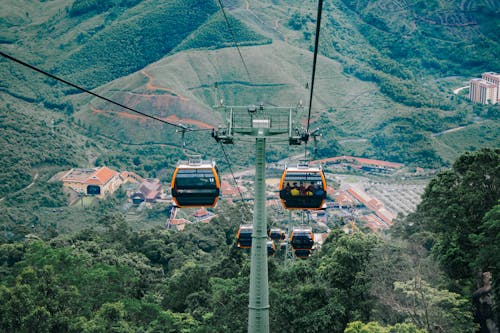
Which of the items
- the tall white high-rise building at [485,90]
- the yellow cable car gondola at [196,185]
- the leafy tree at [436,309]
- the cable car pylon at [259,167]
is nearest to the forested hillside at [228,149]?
the leafy tree at [436,309]

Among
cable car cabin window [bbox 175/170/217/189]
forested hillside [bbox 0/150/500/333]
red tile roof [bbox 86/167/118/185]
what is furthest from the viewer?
red tile roof [bbox 86/167/118/185]

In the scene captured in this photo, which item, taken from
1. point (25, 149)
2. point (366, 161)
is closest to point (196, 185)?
point (25, 149)

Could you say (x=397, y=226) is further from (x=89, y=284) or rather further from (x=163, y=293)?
(x=89, y=284)

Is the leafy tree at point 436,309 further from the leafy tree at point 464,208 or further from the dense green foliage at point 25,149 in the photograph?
the dense green foliage at point 25,149

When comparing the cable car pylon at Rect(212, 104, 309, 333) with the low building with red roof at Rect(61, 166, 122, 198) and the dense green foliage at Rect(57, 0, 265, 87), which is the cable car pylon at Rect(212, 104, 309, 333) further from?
the dense green foliage at Rect(57, 0, 265, 87)

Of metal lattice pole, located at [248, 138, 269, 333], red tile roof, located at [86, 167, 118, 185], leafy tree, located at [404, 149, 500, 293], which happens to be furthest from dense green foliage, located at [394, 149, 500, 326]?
red tile roof, located at [86, 167, 118, 185]

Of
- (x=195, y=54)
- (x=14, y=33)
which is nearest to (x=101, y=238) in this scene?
(x=195, y=54)
